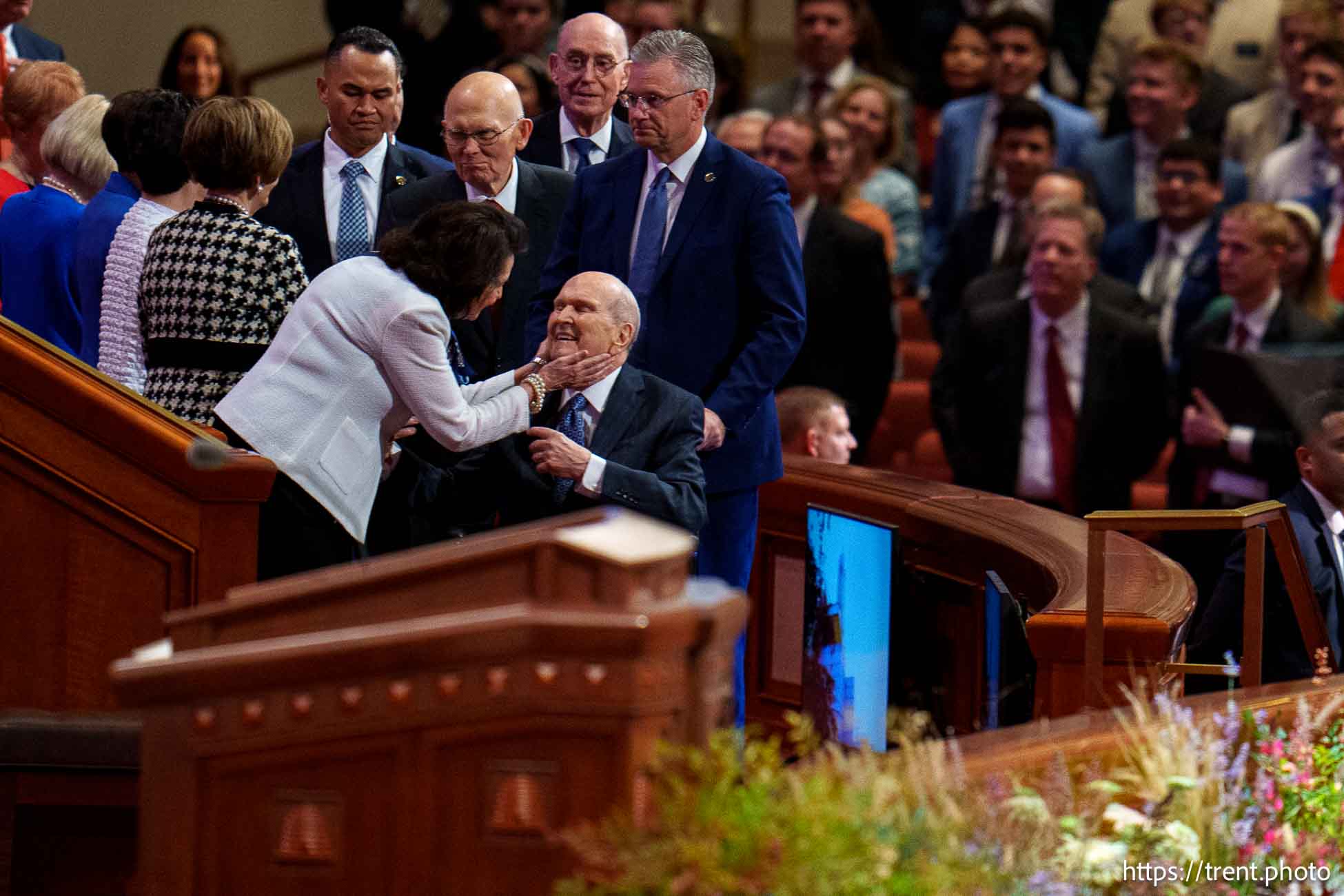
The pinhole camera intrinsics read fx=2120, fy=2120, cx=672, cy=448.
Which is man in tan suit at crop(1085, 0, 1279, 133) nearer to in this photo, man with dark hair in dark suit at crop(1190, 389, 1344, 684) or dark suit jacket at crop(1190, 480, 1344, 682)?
man with dark hair in dark suit at crop(1190, 389, 1344, 684)

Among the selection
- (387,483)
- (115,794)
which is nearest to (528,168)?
(387,483)

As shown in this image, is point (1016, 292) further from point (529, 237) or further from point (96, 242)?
point (96, 242)

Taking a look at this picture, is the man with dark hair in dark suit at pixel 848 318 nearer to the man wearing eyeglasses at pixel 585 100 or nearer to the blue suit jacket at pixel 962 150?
the blue suit jacket at pixel 962 150

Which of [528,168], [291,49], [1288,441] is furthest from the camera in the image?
[291,49]

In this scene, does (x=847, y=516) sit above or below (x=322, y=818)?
above

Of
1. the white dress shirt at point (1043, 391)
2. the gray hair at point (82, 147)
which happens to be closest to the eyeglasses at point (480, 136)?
the gray hair at point (82, 147)

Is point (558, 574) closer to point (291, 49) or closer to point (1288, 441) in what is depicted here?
point (1288, 441)

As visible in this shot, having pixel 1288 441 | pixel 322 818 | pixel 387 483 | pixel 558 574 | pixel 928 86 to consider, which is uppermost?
pixel 928 86

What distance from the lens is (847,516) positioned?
5.57 meters

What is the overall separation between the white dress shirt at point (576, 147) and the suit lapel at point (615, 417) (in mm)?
1136

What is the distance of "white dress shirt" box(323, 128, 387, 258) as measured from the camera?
517cm

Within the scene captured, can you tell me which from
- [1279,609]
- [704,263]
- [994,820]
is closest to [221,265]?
[704,263]

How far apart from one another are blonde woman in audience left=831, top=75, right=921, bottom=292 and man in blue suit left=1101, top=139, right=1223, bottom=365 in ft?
2.97

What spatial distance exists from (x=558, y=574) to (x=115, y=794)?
195 cm
